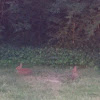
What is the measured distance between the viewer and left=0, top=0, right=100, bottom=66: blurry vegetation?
1262 centimetres

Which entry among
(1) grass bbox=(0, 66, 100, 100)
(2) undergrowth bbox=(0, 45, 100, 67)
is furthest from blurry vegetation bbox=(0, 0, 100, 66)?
(1) grass bbox=(0, 66, 100, 100)

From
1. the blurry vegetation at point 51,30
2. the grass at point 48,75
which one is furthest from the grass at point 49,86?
the blurry vegetation at point 51,30

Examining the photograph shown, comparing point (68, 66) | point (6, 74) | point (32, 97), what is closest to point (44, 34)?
point (68, 66)

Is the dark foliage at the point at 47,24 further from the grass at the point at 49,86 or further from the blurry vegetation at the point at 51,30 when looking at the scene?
the grass at the point at 49,86

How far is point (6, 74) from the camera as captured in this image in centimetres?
1080

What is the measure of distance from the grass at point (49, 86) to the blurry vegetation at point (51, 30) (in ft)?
5.12

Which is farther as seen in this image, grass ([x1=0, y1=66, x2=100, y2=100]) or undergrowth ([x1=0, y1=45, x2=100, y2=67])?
undergrowth ([x1=0, y1=45, x2=100, y2=67])

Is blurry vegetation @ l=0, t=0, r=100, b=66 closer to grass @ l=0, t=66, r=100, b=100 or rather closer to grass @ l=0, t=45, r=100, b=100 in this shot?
grass @ l=0, t=45, r=100, b=100

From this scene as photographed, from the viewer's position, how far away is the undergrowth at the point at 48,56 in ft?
41.4

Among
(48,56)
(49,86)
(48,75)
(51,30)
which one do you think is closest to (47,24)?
(51,30)

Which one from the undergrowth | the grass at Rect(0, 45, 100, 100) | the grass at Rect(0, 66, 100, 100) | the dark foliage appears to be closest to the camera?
the grass at Rect(0, 66, 100, 100)

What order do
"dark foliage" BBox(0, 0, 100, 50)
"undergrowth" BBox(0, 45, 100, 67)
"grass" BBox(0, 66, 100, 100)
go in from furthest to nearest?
"dark foliage" BBox(0, 0, 100, 50) → "undergrowth" BBox(0, 45, 100, 67) → "grass" BBox(0, 66, 100, 100)

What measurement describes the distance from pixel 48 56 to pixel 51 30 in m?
2.04

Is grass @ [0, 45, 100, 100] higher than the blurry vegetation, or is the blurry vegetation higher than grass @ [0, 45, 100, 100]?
the blurry vegetation
